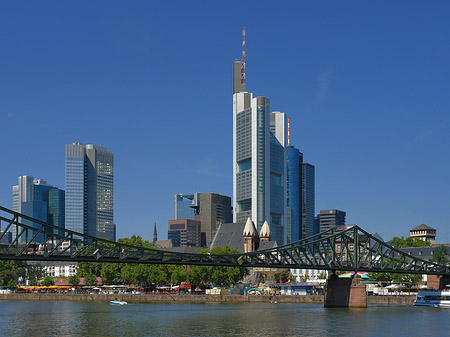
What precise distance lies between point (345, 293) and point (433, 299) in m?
18.8

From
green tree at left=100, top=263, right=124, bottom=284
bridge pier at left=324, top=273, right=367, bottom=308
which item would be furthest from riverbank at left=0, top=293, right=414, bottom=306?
green tree at left=100, top=263, right=124, bottom=284

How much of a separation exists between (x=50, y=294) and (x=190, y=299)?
41686 millimetres

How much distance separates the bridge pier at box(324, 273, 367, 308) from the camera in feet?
372

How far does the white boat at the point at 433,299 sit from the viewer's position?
120000 mm

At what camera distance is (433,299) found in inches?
4838

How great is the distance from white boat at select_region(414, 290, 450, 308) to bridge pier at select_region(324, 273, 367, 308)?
14.8 m

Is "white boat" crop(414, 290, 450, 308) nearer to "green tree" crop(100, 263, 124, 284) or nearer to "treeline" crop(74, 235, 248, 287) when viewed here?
"treeline" crop(74, 235, 248, 287)

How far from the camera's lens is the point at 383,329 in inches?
3000

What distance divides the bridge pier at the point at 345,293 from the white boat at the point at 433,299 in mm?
14802

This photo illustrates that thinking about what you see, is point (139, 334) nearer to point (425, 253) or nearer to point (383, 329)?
point (383, 329)

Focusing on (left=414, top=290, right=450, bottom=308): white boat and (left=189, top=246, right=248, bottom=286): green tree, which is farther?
(left=189, top=246, right=248, bottom=286): green tree

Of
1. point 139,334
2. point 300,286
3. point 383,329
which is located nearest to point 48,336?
point 139,334

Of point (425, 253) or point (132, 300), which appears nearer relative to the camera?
point (132, 300)

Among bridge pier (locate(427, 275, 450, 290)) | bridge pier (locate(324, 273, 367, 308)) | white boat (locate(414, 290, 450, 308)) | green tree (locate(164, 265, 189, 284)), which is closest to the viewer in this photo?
bridge pier (locate(324, 273, 367, 308))
